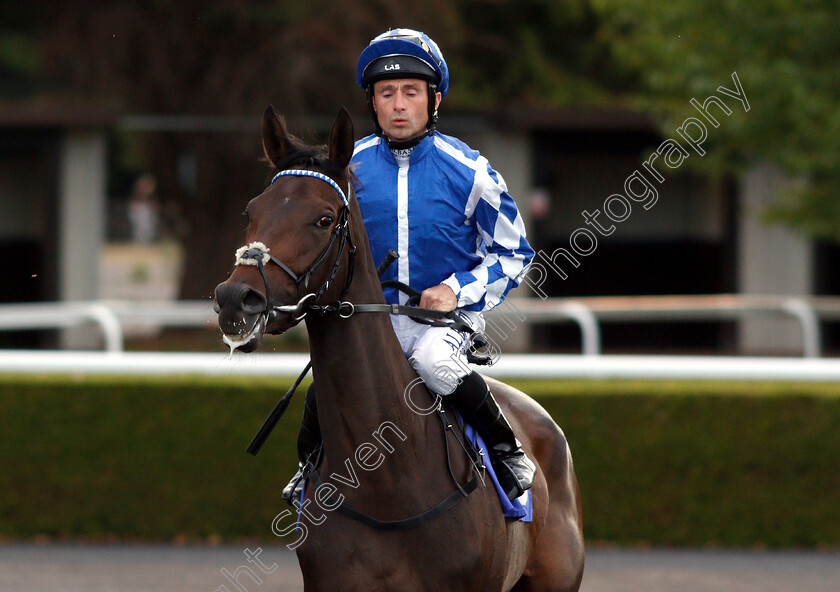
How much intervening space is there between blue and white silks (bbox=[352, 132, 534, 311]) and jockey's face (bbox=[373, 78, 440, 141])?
0.05 m

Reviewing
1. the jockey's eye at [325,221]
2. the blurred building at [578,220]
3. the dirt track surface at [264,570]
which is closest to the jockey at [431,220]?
the jockey's eye at [325,221]

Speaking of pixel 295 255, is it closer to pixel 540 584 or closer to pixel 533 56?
pixel 540 584

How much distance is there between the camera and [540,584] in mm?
4117

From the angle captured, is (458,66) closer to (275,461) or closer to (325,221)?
(275,461)

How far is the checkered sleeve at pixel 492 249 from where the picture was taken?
3.67 meters

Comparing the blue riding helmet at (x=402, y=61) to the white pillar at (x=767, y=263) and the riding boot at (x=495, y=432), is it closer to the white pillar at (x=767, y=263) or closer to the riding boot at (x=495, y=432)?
the riding boot at (x=495, y=432)

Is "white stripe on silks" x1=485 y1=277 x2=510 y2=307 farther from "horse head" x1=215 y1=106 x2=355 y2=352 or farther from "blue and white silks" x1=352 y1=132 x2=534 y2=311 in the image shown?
"horse head" x1=215 y1=106 x2=355 y2=352

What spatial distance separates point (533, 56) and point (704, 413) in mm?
9862

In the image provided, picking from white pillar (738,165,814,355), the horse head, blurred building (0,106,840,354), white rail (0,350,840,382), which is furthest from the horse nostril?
white pillar (738,165,814,355)

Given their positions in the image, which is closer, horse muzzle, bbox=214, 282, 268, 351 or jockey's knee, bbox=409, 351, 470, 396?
horse muzzle, bbox=214, 282, 268, 351

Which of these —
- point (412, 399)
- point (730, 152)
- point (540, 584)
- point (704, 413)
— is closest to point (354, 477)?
point (412, 399)

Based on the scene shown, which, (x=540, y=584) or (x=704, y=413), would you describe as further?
(x=704, y=413)

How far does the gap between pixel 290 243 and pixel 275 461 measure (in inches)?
185

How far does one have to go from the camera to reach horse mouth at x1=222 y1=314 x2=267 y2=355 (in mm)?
2809
